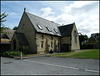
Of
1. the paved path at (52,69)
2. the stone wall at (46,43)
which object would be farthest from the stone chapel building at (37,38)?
the paved path at (52,69)

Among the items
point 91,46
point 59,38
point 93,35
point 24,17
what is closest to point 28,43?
point 24,17

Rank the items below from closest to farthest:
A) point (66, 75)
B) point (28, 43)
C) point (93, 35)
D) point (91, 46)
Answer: point (66, 75) → point (28, 43) → point (91, 46) → point (93, 35)

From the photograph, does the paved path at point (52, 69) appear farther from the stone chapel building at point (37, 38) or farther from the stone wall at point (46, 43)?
the stone wall at point (46, 43)

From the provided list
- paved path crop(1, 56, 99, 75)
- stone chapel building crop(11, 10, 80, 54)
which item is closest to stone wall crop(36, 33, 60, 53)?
stone chapel building crop(11, 10, 80, 54)

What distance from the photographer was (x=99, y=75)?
233 inches

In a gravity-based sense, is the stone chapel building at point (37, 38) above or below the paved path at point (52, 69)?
above

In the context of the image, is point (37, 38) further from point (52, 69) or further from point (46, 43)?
point (52, 69)

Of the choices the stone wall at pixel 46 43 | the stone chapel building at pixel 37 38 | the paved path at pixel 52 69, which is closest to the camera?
the paved path at pixel 52 69

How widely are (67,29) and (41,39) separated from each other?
41.8 feet

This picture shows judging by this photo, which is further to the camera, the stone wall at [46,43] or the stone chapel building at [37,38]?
the stone wall at [46,43]

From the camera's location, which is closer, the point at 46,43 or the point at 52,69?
the point at 52,69

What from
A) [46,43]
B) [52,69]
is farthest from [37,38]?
[52,69]

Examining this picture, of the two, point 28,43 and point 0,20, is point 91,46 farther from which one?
point 0,20

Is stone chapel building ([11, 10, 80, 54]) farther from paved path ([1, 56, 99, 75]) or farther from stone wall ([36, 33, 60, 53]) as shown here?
paved path ([1, 56, 99, 75])
